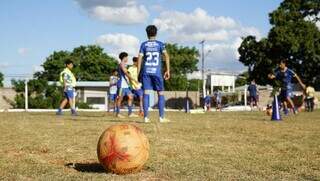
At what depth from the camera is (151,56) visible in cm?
1294

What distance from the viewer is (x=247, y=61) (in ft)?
187

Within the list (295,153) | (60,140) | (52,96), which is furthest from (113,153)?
(52,96)

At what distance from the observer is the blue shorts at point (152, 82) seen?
13.1m

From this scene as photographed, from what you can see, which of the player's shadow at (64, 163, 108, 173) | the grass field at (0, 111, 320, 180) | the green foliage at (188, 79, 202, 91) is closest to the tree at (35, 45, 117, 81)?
the green foliage at (188, 79, 202, 91)

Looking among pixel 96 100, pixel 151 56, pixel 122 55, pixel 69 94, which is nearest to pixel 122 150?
pixel 151 56

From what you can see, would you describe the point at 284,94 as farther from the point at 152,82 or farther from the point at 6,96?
the point at 6,96

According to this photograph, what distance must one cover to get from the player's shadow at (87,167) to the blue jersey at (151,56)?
6.75 m

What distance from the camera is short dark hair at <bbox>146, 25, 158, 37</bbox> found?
1259cm

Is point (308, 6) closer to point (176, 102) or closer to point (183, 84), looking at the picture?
point (176, 102)

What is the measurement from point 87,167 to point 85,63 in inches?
3025

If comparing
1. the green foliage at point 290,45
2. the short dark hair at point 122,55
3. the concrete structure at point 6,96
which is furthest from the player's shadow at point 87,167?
the green foliage at point 290,45

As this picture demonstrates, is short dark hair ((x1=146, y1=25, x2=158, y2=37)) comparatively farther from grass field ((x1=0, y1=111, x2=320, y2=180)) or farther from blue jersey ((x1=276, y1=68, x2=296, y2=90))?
blue jersey ((x1=276, y1=68, x2=296, y2=90))

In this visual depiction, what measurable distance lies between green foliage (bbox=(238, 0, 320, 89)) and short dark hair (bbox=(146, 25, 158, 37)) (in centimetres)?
4109

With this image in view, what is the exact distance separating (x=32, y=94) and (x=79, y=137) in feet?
122
